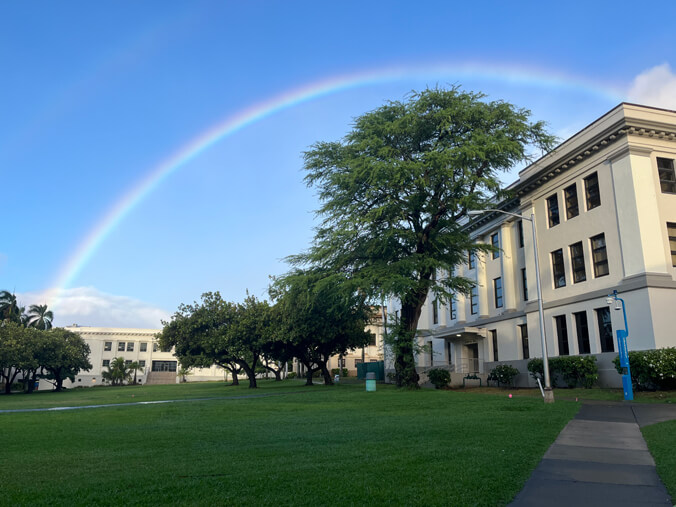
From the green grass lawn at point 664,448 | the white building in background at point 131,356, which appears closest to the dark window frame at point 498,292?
the green grass lawn at point 664,448

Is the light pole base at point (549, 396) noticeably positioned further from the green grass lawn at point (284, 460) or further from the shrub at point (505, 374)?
the shrub at point (505, 374)

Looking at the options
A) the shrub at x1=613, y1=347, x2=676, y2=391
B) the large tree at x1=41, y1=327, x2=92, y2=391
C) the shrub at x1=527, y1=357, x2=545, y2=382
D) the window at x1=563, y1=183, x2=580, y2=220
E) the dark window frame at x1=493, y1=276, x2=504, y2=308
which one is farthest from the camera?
the large tree at x1=41, y1=327, x2=92, y2=391

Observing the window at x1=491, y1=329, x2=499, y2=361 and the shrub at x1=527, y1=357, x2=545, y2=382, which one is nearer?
the shrub at x1=527, y1=357, x2=545, y2=382

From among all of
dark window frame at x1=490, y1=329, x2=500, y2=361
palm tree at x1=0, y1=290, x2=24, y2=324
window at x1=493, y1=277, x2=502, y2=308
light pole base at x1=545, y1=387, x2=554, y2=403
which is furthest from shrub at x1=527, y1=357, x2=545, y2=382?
palm tree at x1=0, y1=290, x2=24, y2=324

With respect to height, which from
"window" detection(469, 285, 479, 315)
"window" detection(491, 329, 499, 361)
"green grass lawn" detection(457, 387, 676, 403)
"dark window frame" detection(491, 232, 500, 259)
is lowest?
"green grass lawn" detection(457, 387, 676, 403)

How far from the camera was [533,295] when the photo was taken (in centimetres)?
3469

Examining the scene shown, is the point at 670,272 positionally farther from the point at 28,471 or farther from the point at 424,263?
the point at 28,471

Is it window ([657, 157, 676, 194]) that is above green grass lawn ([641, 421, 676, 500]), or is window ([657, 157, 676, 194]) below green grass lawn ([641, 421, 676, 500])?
above

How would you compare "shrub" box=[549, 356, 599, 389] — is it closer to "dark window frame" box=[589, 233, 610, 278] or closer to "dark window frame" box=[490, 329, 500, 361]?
"dark window frame" box=[589, 233, 610, 278]

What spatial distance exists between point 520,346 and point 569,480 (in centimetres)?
3195

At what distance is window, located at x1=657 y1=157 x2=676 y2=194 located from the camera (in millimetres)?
27734

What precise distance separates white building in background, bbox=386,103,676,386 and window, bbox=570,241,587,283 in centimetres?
6

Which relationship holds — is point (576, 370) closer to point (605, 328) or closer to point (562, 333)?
point (605, 328)

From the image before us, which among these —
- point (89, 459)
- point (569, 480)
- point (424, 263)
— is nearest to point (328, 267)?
point (424, 263)
